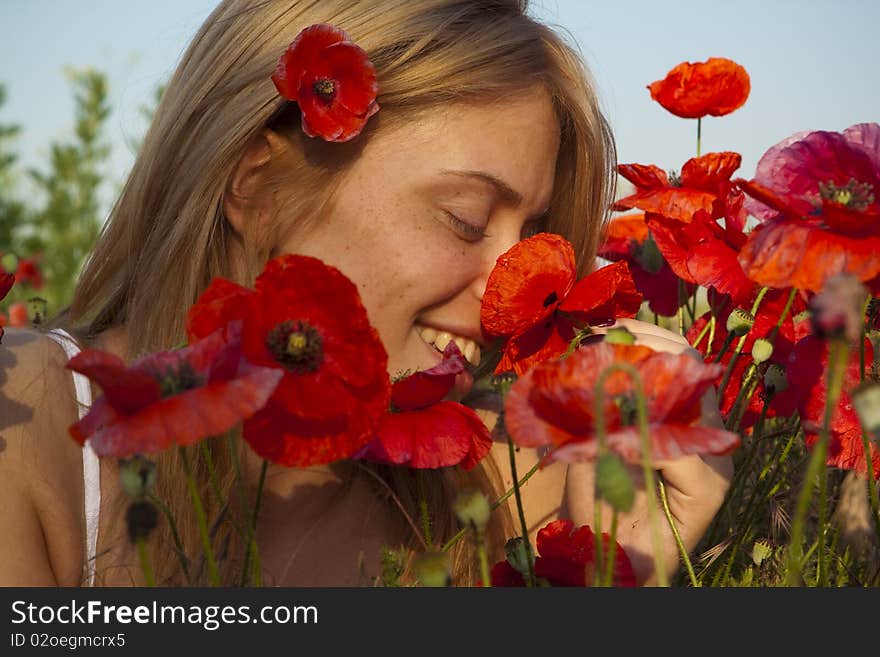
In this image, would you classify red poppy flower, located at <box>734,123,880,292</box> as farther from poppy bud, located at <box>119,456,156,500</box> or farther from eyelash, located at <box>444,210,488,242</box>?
eyelash, located at <box>444,210,488,242</box>

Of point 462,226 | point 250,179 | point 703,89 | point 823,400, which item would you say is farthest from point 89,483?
point 703,89

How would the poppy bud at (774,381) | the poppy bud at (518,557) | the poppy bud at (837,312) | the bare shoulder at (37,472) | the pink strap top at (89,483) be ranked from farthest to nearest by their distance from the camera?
the pink strap top at (89,483) < the bare shoulder at (37,472) < the poppy bud at (774,381) < the poppy bud at (518,557) < the poppy bud at (837,312)

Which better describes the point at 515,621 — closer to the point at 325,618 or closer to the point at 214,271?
the point at 325,618

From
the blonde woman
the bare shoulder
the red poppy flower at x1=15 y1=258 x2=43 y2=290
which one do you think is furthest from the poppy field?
the red poppy flower at x1=15 y1=258 x2=43 y2=290

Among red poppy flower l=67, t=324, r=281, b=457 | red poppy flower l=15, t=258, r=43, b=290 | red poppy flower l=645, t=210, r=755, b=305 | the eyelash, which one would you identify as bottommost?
red poppy flower l=67, t=324, r=281, b=457

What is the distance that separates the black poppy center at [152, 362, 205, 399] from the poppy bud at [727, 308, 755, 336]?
0.68m

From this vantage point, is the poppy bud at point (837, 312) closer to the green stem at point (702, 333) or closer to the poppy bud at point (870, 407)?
the poppy bud at point (870, 407)

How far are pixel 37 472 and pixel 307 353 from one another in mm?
750

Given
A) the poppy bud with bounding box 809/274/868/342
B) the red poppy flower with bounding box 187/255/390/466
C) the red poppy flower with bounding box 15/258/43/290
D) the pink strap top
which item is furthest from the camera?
the red poppy flower with bounding box 15/258/43/290

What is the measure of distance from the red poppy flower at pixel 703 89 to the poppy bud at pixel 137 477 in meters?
1.23

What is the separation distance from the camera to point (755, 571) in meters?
1.18

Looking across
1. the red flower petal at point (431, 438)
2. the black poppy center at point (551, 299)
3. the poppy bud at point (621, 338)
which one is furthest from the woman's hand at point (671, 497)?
the poppy bud at point (621, 338)

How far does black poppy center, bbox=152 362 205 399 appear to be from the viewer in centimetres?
67

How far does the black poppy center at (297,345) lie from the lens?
2.52 ft
